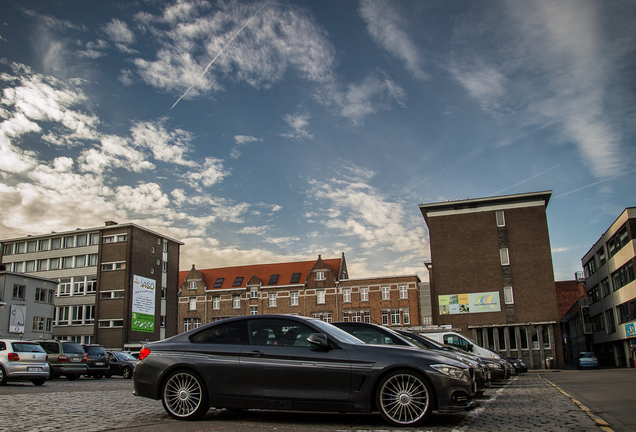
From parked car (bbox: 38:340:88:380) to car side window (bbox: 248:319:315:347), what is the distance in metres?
17.7

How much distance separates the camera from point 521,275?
4888cm

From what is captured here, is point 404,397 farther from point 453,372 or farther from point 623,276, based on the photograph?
point 623,276

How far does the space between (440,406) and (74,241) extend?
59.2 metres

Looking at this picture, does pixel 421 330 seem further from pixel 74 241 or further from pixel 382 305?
pixel 74 241

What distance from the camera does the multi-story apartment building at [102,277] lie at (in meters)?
54.5

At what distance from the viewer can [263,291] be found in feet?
227

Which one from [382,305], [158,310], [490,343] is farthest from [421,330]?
[158,310]

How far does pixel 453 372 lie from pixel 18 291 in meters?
43.7

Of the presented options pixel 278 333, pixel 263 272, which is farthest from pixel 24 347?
pixel 263 272

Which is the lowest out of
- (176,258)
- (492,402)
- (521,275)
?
(492,402)

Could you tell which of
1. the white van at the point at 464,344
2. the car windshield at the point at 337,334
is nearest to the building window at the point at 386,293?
the white van at the point at 464,344

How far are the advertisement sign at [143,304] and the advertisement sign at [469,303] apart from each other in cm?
3150

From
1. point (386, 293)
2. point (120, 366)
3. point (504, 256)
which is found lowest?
point (120, 366)

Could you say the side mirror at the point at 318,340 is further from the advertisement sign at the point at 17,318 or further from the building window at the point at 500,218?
the building window at the point at 500,218
